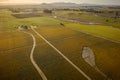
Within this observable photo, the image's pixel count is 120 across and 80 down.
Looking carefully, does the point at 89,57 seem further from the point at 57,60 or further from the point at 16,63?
the point at 16,63

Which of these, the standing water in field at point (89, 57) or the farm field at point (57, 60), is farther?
the standing water in field at point (89, 57)

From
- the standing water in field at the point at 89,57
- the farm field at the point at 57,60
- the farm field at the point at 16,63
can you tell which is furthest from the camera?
the standing water in field at the point at 89,57

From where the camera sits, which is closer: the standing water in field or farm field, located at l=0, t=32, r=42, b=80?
farm field, located at l=0, t=32, r=42, b=80

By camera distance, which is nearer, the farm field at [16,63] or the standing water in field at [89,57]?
the farm field at [16,63]

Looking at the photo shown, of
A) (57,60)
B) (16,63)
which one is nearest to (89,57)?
(57,60)

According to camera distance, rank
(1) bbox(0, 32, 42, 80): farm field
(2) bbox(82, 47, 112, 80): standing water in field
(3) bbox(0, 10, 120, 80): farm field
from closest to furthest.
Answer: (1) bbox(0, 32, 42, 80): farm field, (3) bbox(0, 10, 120, 80): farm field, (2) bbox(82, 47, 112, 80): standing water in field

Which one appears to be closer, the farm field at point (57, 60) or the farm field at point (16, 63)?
the farm field at point (16, 63)

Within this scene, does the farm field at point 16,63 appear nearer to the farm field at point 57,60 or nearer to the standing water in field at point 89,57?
the farm field at point 57,60

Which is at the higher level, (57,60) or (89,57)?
(57,60)

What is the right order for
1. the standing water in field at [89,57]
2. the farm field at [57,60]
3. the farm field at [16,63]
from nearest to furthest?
1. the farm field at [16,63]
2. the farm field at [57,60]
3. the standing water in field at [89,57]

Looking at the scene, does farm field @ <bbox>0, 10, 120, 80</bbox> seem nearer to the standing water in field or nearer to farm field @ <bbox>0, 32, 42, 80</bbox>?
farm field @ <bbox>0, 32, 42, 80</bbox>

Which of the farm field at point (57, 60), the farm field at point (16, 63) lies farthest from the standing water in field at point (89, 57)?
the farm field at point (16, 63)

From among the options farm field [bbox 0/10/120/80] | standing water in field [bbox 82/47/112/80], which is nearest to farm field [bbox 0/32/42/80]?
farm field [bbox 0/10/120/80]
